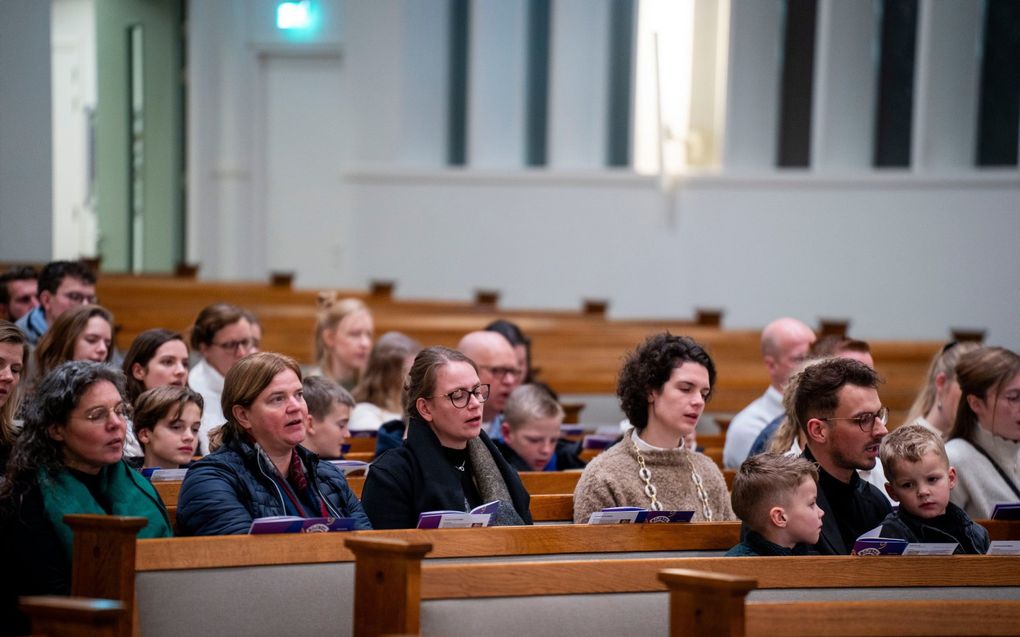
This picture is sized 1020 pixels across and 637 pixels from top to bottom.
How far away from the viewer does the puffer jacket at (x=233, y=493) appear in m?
3.39

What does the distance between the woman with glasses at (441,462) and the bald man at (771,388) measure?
155cm

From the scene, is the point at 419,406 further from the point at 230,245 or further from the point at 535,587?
the point at 230,245

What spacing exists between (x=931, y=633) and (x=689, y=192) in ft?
26.6

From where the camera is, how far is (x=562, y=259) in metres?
11.4

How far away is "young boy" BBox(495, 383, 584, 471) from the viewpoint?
15.9 ft

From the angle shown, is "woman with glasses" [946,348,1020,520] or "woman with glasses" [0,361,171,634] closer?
"woman with glasses" [0,361,171,634]

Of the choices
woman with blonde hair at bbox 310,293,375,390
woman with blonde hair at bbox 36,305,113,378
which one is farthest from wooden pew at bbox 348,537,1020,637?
woman with blonde hair at bbox 310,293,375,390

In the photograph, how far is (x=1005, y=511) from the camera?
418 centimetres

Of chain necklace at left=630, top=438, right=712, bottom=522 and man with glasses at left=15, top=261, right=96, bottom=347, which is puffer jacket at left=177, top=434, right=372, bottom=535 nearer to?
chain necklace at left=630, top=438, right=712, bottom=522

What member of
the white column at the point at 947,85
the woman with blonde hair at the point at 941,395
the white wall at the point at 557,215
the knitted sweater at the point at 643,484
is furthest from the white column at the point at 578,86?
the knitted sweater at the point at 643,484

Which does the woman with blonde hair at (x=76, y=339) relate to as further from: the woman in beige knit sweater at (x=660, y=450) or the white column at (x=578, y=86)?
the white column at (x=578, y=86)

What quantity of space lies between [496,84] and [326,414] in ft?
24.9

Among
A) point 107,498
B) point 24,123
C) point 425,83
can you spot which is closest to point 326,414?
point 107,498

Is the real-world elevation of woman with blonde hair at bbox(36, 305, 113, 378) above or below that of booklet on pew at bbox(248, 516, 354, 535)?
above
